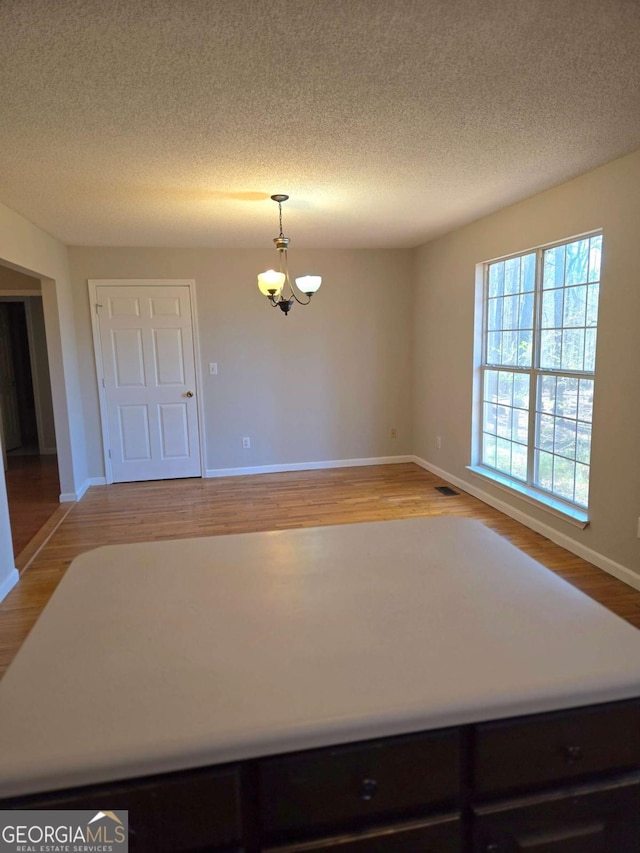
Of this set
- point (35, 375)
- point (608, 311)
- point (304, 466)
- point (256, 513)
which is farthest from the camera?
point (35, 375)

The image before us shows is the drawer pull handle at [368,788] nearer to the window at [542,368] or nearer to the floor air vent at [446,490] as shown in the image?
the window at [542,368]

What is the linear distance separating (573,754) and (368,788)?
35 cm

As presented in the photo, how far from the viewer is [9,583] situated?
3.11m

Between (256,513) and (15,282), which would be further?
(15,282)

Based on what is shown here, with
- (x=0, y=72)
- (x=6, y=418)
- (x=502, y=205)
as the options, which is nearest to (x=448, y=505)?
(x=502, y=205)

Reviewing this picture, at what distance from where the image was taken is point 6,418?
7.33 m

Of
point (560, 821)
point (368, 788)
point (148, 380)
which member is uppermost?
point (148, 380)

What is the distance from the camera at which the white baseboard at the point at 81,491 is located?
191 inches

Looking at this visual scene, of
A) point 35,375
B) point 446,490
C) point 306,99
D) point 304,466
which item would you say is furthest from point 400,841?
point 35,375

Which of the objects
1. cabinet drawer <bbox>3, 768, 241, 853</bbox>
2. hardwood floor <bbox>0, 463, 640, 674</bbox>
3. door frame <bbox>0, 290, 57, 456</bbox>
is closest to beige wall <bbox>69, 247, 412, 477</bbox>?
hardwood floor <bbox>0, 463, 640, 674</bbox>

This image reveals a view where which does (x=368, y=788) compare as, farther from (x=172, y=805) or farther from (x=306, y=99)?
(x=306, y=99)

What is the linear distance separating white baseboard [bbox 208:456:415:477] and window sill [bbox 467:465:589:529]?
1.41 meters

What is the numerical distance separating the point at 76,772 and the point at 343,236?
4.85 m

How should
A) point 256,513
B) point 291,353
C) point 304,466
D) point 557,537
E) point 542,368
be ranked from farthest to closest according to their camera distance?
1. point 304,466
2. point 291,353
3. point 256,513
4. point 542,368
5. point 557,537
